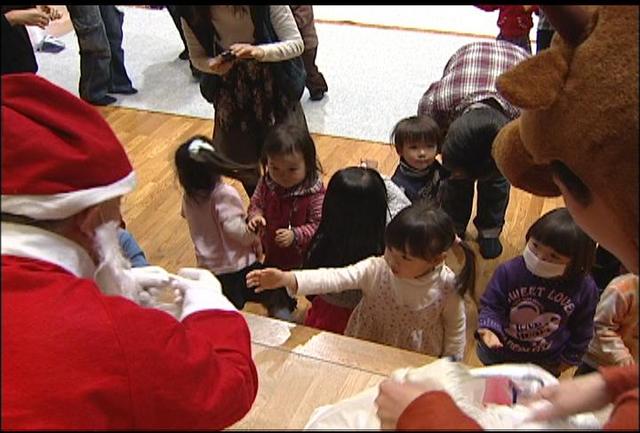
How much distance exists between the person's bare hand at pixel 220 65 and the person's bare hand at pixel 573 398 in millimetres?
1388

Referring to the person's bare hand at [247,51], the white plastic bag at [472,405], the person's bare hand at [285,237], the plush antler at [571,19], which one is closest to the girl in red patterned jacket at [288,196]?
the person's bare hand at [285,237]

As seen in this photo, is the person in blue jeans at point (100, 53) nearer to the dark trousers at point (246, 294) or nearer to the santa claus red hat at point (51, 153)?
the dark trousers at point (246, 294)

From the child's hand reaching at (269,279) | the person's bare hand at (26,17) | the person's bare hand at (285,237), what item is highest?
the person's bare hand at (26,17)

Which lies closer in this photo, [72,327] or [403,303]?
[72,327]

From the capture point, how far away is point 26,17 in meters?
2.22

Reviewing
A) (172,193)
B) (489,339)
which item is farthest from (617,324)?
(172,193)

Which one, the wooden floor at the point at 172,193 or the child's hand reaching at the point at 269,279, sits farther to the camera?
the wooden floor at the point at 172,193

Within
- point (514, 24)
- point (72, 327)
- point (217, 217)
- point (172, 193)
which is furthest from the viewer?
point (172, 193)

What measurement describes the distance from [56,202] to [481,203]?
1643 mm

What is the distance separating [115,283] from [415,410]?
449mm

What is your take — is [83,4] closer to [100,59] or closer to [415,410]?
[100,59]

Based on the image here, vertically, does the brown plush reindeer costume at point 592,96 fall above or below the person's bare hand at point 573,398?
above

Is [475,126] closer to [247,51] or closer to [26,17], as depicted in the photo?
[247,51]

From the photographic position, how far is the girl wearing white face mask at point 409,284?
4.41 feet
